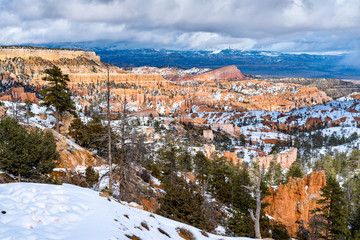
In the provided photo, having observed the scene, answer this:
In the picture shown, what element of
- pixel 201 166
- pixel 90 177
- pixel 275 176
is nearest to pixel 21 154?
pixel 90 177

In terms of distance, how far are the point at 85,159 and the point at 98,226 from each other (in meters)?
19.5

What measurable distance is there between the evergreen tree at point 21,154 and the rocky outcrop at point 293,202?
37078 millimetres

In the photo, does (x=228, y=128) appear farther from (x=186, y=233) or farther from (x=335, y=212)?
(x=186, y=233)

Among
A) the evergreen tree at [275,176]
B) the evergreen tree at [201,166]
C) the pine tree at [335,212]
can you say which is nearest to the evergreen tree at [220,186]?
the evergreen tree at [201,166]

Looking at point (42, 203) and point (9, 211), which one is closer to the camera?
point (9, 211)

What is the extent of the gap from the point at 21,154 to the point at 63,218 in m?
9.49

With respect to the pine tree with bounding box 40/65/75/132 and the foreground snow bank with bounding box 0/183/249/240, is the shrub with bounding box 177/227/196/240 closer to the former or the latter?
the foreground snow bank with bounding box 0/183/249/240

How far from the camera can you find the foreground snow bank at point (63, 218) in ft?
22.8

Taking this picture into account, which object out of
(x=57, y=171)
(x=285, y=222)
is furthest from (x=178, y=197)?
(x=285, y=222)

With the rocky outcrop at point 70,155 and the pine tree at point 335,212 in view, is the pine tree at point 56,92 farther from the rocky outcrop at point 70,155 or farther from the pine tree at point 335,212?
the pine tree at point 335,212

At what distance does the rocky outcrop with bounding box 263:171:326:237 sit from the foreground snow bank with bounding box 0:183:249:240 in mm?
35693

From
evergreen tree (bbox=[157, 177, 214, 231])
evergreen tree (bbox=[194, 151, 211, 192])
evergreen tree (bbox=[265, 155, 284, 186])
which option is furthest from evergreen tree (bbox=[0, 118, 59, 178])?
evergreen tree (bbox=[265, 155, 284, 186])

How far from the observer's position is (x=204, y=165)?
44.0 m

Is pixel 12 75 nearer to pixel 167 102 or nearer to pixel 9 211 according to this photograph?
pixel 167 102
